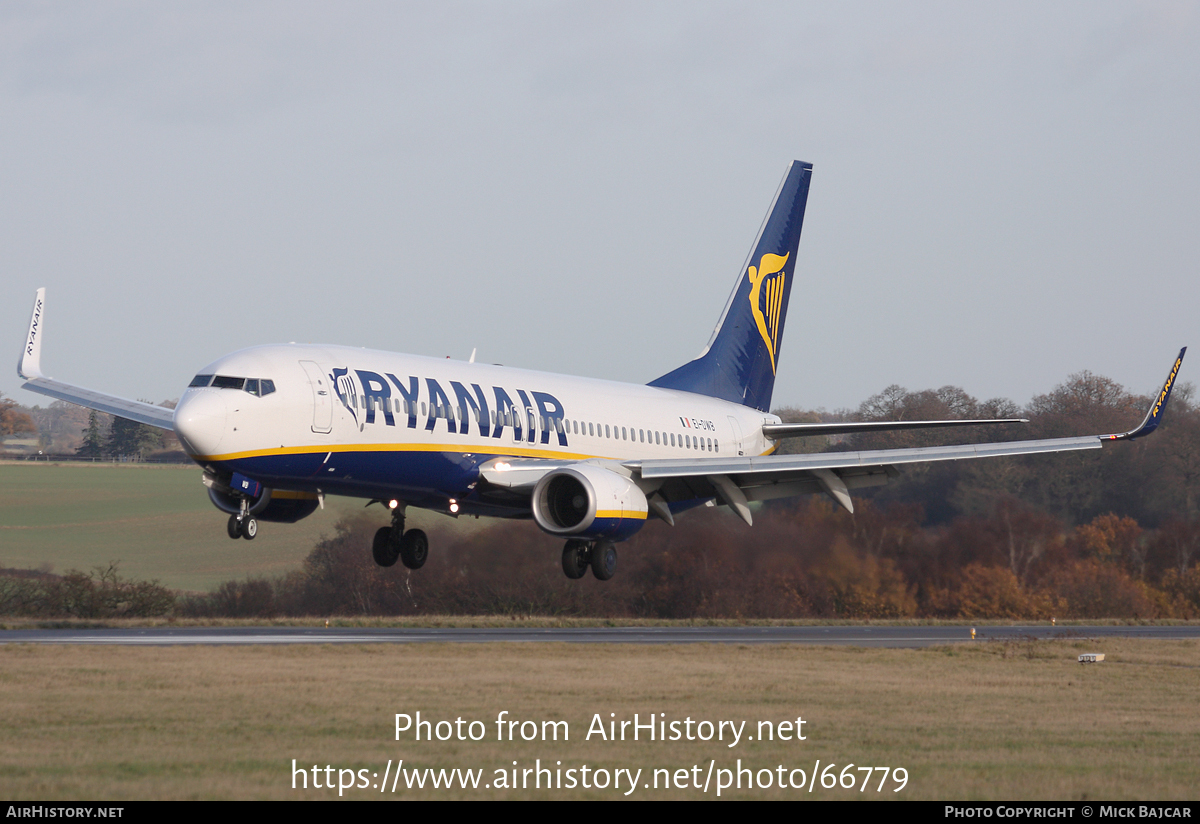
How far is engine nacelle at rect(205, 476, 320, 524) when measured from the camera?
29688 mm

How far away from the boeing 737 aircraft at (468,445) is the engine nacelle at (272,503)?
0.04 metres

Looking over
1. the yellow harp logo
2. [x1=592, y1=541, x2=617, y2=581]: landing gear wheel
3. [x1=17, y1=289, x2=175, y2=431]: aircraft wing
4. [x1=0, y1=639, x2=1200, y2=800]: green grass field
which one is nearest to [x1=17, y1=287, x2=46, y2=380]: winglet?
[x1=17, y1=289, x2=175, y2=431]: aircraft wing

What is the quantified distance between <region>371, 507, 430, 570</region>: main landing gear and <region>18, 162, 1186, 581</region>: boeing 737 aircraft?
4 centimetres

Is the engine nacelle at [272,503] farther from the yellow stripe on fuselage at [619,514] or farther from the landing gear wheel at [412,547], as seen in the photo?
the yellow stripe on fuselage at [619,514]

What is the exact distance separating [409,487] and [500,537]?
22.3m

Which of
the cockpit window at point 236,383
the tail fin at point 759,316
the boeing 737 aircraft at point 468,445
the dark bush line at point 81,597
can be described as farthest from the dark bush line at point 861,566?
the cockpit window at point 236,383

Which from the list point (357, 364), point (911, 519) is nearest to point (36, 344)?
point (357, 364)

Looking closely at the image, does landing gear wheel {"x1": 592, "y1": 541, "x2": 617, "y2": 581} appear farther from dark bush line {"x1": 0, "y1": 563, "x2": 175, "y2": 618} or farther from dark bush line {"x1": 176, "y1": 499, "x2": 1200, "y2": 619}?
dark bush line {"x1": 0, "y1": 563, "x2": 175, "y2": 618}

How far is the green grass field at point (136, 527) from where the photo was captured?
67.1 metres

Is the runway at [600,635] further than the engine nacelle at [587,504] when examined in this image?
Yes

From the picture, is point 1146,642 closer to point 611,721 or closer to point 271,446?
point 611,721

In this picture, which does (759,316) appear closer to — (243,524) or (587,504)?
(587,504)

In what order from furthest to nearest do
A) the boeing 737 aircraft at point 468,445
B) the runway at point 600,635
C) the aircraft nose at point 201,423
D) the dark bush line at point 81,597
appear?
the dark bush line at point 81,597
the runway at point 600,635
the boeing 737 aircraft at point 468,445
the aircraft nose at point 201,423

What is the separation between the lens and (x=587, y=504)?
3150 cm
